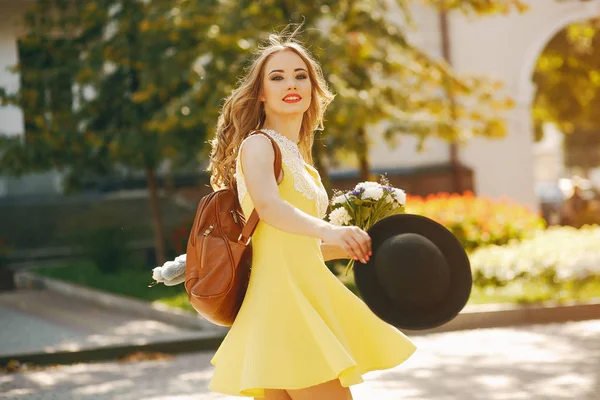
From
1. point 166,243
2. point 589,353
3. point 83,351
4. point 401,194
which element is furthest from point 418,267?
point 166,243

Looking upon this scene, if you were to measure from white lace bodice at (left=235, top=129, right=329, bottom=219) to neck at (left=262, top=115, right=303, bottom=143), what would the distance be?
5cm

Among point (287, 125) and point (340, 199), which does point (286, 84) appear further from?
point (340, 199)

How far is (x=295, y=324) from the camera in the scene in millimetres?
3727

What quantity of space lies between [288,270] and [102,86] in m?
13.2

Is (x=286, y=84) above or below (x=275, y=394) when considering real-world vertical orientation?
above

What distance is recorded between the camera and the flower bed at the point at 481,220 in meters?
15.7

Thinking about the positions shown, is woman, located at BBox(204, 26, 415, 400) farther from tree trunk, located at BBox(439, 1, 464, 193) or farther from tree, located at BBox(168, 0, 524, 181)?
tree trunk, located at BBox(439, 1, 464, 193)

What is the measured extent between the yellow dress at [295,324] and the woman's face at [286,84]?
0.42 ft

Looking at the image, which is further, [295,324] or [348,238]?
[295,324]

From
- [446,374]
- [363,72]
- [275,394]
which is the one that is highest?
[363,72]

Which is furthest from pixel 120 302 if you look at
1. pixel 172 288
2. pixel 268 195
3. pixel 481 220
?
pixel 268 195

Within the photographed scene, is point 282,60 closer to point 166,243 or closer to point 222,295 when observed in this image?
point 222,295

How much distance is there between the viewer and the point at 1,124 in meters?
21.0

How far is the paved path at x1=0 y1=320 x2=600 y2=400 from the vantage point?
23.7 ft
